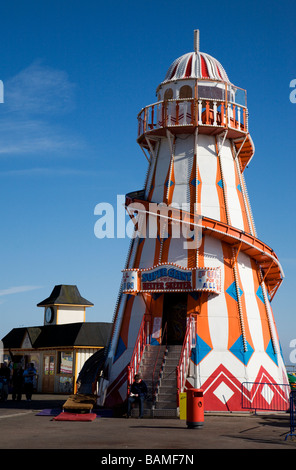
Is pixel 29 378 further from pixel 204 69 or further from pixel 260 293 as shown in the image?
pixel 204 69

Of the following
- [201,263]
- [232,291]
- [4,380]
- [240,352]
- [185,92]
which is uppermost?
[185,92]

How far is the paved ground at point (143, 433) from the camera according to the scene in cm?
1470

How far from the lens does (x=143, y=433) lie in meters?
17.5

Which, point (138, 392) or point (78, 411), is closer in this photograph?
point (138, 392)

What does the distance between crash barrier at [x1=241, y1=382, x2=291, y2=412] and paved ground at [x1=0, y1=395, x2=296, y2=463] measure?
1.55 meters

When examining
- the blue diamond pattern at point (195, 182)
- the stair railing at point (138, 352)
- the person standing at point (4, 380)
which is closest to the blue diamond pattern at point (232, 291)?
the stair railing at point (138, 352)

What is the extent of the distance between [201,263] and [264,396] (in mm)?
6036

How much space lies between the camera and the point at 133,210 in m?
29.3

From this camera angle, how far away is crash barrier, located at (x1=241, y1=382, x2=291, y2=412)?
25.2m

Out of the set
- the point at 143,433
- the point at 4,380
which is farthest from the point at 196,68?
the point at 143,433

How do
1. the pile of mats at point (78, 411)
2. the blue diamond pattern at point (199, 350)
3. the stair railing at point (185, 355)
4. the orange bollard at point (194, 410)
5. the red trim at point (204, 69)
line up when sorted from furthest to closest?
the red trim at point (204, 69) < the blue diamond pattern at point (199, 350) < the stair railing at point (185, 355) < the pile of mats at point (78, 411) < the orange bollard at point (194, 410)

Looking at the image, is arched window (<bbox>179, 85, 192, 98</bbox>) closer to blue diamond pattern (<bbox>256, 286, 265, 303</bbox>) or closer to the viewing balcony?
the viewing balcony

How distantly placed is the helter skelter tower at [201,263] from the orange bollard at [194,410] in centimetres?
434

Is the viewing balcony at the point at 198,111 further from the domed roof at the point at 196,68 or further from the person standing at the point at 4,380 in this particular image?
the person standing at the point at 4,380
